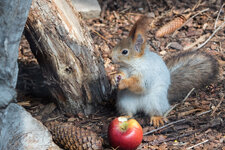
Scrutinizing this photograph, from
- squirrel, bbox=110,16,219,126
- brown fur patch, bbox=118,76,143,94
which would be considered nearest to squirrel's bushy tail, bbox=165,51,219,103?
squirrel, bbox=110,16,219,126

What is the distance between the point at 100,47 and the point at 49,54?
132cm

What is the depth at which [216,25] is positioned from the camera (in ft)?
13.3

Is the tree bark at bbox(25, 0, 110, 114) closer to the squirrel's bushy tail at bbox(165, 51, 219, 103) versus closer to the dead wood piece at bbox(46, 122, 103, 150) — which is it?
the dead wood piece at bbox(46, 122, 103, 150)

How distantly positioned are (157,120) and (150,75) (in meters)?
0.40

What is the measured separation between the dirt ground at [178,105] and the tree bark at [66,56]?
183 millimetres

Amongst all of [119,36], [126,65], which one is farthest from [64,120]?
[119,36]

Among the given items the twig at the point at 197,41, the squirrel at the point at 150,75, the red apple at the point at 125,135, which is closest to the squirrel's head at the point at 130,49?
the squirrel at the point at 150,75

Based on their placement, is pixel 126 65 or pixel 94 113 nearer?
pixel 126 65

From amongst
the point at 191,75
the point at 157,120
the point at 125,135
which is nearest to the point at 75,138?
the point at 125,135

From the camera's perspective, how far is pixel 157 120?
275cm

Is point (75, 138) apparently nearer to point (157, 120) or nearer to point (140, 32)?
point (157, 120)

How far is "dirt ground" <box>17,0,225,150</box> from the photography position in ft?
8.36

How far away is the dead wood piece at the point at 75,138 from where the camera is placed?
2.33 metres

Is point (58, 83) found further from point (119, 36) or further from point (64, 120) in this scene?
point (119, 36)
